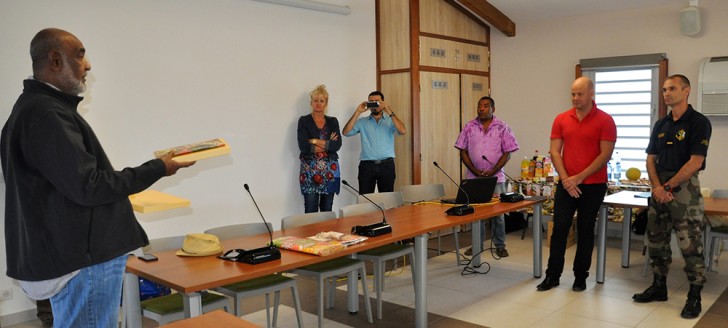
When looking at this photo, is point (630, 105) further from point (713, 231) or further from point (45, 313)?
point (45, 313)

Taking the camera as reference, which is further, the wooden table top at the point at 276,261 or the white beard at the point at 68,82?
the wooden table top at the point at 276,261

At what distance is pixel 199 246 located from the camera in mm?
3104

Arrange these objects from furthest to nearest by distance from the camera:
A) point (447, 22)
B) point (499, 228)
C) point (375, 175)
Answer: point (447, 22)
point (375, 175)
point (499, 228)

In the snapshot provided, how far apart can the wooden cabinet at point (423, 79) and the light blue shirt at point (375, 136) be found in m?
0.56

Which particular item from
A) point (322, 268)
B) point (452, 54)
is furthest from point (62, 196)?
point (452, 54)

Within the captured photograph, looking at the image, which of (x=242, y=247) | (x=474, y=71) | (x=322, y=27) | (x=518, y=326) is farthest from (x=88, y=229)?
(x=474, y=71)

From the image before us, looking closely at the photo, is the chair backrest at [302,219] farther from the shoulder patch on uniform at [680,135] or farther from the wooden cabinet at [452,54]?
the wooden cabinet at [452,54]

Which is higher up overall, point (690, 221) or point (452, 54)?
point (452, 54)

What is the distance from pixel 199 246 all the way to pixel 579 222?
121 inches

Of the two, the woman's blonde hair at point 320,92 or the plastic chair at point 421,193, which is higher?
the woman's blonde hair at point 320,92

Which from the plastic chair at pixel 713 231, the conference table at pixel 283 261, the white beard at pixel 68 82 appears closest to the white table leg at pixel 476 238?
the conference table at pixel 283 261

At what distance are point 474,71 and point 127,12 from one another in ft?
14.8

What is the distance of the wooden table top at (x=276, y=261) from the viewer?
103 inches

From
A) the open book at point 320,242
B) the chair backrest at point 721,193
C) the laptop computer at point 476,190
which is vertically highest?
the laptop computer at point 476,190
